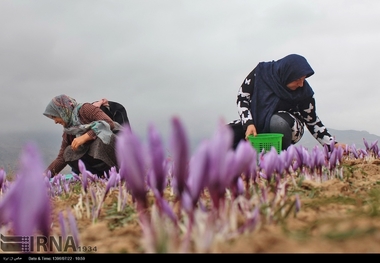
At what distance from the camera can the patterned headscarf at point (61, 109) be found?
546 centimetres

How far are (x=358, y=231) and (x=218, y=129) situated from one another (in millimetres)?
351

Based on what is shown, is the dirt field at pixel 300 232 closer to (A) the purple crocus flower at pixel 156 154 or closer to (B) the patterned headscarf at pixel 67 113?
(A) the purple crocus flower at pixel 156 154

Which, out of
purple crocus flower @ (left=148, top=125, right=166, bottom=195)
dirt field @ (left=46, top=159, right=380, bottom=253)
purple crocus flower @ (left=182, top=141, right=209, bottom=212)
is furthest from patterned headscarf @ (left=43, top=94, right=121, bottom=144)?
purple crocus flower @ (left=182, top=141, right=209, bottom=212)

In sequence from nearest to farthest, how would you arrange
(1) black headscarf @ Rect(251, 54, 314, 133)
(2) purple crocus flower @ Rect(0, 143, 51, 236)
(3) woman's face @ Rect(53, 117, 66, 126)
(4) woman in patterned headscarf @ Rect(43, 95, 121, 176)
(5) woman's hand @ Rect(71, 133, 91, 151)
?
(2) purple crocus flower @ Rect(0, 143, 51, 236)
(5) woman's hand @ Rect(71, 133, 91, 151)
(4) woman in patterned headscarf @ Rect(43, 95, 121, 176)
(3) woman's face @ Rect(53, 117, 66, 126)
(1) black headscarf @ Rect(251, 54, 314, 133)

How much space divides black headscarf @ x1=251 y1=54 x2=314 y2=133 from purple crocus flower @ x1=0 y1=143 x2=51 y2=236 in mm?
5140

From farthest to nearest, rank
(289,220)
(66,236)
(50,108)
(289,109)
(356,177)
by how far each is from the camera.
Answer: (289,109) < (50,108) < (356,177) < (289,220) < (66,236)

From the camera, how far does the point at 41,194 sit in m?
0.75

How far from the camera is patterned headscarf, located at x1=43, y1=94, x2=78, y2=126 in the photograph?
546cm

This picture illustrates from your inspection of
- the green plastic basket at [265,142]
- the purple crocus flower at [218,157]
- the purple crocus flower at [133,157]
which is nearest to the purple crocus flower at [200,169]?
the purple crocus flower at [218,157]

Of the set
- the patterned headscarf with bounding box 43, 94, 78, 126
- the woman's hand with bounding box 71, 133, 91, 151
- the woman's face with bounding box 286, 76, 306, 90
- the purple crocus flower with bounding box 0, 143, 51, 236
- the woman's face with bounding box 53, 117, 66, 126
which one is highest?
the woman's face with bounding box 286, 76, 306, 90

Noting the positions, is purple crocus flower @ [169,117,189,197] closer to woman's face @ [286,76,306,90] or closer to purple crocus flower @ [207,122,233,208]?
purple crocus flower @ [207,122,233,208]
